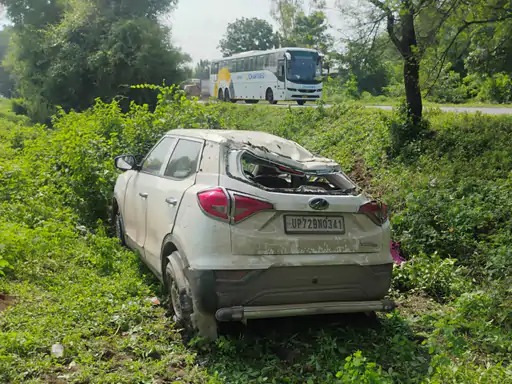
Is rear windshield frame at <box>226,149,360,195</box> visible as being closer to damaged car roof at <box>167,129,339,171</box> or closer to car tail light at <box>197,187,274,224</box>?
damaged car roof at <box>167,129,339,171</box>

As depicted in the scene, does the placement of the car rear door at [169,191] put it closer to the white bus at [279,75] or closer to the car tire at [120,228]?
the car tire at [120,228]

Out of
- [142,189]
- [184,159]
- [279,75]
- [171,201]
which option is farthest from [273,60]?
[171,201]

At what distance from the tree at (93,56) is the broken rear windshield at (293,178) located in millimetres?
26184

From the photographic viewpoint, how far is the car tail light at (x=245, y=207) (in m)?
3.89

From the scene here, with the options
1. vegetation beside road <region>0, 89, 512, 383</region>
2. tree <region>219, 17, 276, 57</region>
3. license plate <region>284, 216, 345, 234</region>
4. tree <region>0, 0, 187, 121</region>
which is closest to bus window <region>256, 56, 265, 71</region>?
tree <region>0, 0, 187, 121</region>

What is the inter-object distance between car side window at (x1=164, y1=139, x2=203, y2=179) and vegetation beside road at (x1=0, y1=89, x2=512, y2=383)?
4.05 ft

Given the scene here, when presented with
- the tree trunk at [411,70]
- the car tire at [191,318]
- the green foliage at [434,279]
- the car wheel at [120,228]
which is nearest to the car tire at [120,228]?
the car wheel at [120,228]

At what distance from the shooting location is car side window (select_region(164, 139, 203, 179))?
4721mm

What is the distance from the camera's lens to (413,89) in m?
11.0

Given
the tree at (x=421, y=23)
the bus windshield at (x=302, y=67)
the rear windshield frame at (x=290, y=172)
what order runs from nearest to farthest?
the rear windshield frame at (x=290, y=172) < the tree at (x=421, y=23) < the bus windshield at (x=302, y=67)

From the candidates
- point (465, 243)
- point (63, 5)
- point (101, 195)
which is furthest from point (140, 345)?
point (63, 5)

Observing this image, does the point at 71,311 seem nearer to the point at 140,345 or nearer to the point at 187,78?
the point at 140,345

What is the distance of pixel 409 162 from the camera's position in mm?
9812

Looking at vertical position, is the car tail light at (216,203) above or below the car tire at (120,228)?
above
